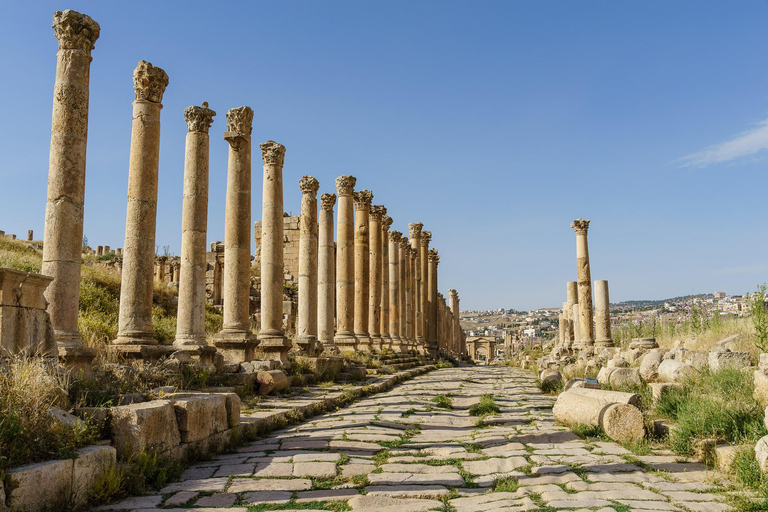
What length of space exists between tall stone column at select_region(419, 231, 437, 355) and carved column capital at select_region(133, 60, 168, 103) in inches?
1014

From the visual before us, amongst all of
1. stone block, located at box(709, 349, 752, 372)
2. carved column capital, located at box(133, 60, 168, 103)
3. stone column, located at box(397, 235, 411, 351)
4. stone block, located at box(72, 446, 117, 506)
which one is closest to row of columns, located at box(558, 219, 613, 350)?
stone column, located at box(397, 235, 411, 351)

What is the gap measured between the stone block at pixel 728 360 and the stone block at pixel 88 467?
8.88 m

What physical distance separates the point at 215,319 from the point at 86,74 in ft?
57.9

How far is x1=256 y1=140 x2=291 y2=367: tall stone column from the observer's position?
17.2m

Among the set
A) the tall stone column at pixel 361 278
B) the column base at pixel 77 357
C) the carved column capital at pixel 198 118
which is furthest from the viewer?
the tall stone column at pixel 361 278

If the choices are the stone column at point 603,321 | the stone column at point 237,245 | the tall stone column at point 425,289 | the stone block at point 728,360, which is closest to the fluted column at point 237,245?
the stone column at point 237,245

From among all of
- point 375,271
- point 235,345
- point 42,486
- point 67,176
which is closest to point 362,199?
point 375,271

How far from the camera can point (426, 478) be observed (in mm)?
6469

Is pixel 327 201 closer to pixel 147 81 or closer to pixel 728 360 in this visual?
pixel 147 81

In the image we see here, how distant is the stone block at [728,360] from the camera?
34.1 ft

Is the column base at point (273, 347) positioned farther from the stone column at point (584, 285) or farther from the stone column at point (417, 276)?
the stone column at point (417, 276)

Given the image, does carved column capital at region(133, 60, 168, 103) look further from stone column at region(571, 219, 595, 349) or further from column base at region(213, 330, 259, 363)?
stone column at region(571, 219, 595, 349)

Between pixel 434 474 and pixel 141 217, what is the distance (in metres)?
8.52

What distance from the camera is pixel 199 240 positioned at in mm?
14422
